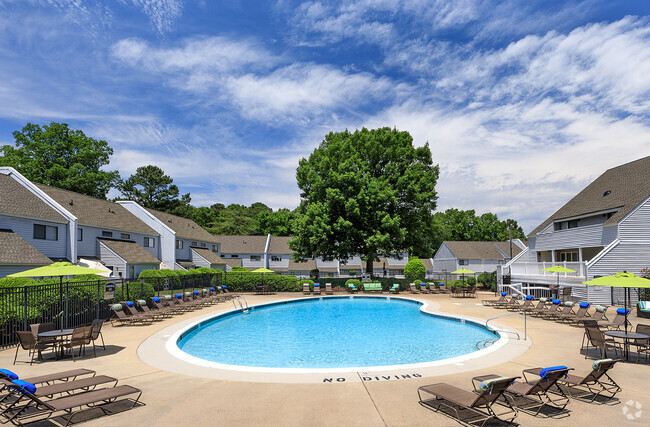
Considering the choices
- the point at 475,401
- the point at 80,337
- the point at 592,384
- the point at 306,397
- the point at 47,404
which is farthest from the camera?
the point at 80,337

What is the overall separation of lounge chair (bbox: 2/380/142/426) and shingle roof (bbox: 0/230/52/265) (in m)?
20.9

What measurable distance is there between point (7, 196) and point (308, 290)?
78.8ft

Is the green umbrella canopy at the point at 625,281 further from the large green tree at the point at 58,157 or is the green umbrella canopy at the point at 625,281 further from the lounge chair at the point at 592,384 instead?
the large green tree at the point at 58,157

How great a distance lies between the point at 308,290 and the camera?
35.0m

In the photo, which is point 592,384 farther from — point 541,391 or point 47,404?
point 47,404

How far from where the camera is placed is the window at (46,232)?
27.6 m

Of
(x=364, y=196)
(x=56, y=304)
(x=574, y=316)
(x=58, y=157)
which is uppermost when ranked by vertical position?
(x=58, y=157)

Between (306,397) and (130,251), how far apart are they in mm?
33975

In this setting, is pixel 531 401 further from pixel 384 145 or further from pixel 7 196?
pixel 384 145

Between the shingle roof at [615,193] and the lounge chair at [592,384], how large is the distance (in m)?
22.8

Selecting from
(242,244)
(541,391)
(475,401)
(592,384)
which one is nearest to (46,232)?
(475,401)

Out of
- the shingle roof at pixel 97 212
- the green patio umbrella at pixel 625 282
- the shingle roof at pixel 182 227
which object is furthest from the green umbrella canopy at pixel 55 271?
the shingle roof at pixel 182 227

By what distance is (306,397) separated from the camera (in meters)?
7.59

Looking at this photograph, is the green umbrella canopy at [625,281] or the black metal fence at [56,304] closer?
the green umbrella canopy at [625,281]
